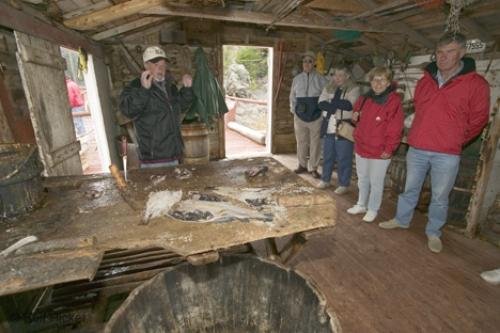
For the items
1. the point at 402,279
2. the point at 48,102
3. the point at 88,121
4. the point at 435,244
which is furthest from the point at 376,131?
the point at 88,121

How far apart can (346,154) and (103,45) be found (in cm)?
483

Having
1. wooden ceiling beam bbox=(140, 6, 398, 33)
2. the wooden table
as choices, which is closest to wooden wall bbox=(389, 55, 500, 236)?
wooden ceiling beam bbox=(140, 6, 398, 33)

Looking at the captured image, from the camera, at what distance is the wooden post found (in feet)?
8.86

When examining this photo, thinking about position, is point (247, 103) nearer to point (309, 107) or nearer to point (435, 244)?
point (309, 107)

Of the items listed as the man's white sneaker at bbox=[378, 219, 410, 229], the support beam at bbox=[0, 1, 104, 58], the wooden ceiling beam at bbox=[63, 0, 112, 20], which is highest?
the wooden ceiling beam at bbox=[63, 0, 112, 20]

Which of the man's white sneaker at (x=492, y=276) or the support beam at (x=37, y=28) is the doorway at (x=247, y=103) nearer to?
the support beam at (x=37, y=28)

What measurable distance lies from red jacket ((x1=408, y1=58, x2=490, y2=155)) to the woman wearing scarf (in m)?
0.26

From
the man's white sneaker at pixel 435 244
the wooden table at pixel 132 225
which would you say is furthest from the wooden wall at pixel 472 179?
the wooden table at pixel 132 225

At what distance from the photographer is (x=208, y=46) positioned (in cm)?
541

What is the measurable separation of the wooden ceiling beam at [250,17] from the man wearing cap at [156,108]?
4.10 ft

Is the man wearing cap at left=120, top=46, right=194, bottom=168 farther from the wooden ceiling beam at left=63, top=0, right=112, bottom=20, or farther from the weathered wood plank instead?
the weathered wood plank

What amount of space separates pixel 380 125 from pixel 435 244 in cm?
144

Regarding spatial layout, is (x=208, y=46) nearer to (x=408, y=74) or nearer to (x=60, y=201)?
(x=408, y=74)

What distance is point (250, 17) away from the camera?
354 centimetres
